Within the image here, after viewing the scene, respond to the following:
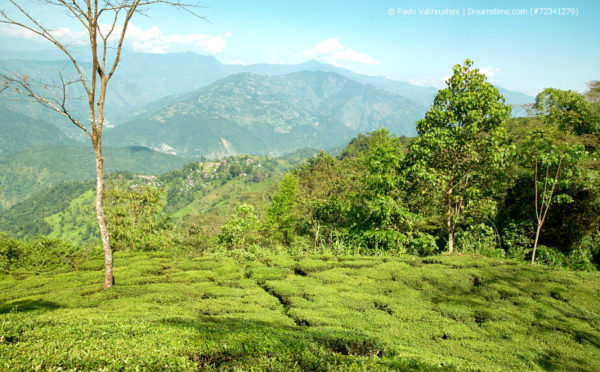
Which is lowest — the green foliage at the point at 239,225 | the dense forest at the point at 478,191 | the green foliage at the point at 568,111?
the green foliage at the point at 239,225

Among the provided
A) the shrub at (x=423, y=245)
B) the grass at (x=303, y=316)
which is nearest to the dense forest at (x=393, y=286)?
the grass at (x=303, y=316)

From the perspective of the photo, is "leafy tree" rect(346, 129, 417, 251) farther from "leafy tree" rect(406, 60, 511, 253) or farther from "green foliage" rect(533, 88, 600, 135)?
"green foliage" rect(533, 88, 600, 135)

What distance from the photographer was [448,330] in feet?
23.4

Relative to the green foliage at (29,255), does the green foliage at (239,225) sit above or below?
above

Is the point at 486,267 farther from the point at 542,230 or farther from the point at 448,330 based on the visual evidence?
the point at 542,230

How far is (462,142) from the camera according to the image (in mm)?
13227

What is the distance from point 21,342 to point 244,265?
27.8ft

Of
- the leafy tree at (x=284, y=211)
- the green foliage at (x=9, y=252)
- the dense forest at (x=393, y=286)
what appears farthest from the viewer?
the leafy tree at (x=284, y=211)

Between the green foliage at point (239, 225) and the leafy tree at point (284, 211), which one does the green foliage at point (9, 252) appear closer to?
the green foliage at point (239, 225)

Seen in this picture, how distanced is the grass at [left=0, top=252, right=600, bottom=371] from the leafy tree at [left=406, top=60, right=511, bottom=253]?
11.7ft

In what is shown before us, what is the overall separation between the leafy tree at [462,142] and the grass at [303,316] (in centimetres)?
358

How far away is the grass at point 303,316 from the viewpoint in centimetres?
438

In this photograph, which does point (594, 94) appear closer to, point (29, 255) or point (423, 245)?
point (423, 245)

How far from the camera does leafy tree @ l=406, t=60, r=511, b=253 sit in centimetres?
1252
